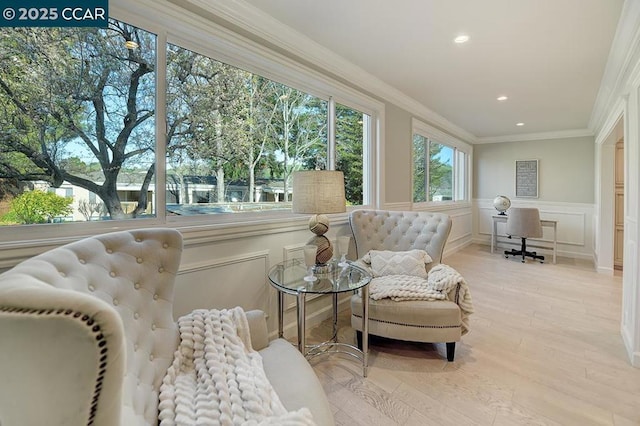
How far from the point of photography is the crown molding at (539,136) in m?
5.05

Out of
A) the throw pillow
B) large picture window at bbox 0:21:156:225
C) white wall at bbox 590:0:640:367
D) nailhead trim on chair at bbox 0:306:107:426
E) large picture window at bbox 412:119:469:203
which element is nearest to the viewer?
nailhead trim on chair at bbox 0:306:107:426

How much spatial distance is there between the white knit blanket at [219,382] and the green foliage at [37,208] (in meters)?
0.82

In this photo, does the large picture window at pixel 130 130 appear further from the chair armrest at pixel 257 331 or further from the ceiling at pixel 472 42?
the chair armrest at pixel 257 331

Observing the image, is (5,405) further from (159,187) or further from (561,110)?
→ (561,110)

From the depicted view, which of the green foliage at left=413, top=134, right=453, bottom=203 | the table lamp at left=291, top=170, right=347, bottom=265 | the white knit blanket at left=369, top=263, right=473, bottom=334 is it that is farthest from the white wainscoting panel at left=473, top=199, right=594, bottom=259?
the table lamp at left=291, top=170, right=347, bottom=265

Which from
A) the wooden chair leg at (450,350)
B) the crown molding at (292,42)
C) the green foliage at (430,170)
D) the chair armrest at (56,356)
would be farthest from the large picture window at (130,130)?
the green foliage at (430,170)

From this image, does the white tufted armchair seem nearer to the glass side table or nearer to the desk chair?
the glass side table

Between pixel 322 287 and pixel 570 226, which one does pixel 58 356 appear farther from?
pixel 570 226

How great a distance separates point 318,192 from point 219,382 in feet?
3.83

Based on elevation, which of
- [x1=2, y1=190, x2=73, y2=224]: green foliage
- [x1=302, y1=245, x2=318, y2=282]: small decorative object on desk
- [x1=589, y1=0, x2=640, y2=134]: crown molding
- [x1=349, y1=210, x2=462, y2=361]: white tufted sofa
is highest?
[x1=589, y1=0, x2=640, y2=134]: crown molding

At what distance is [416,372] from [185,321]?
1.46m

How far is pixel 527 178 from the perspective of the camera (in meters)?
5.59

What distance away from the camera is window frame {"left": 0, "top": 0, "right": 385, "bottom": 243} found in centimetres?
139

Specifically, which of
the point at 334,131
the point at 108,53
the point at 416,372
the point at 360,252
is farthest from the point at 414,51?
the point at 416,372
